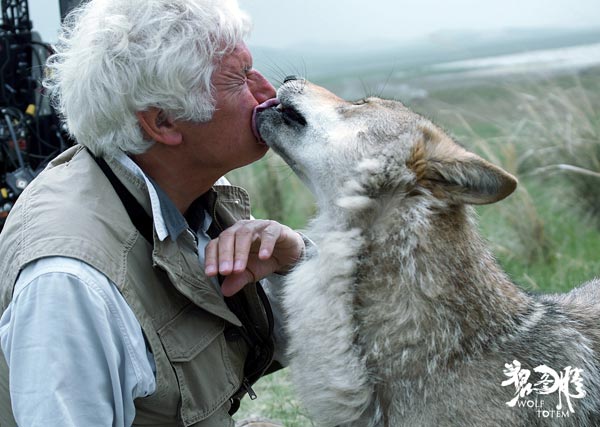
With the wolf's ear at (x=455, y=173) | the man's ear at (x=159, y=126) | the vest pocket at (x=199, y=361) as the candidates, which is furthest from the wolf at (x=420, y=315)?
the man's ear at (x=159, y=126)

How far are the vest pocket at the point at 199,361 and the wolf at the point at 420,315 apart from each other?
0.99ft

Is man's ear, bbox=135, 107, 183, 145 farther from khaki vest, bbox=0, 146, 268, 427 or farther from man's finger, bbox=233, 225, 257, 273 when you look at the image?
A: man's finger, bbox=233, 225, 257, 273

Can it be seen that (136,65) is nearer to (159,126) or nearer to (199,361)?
(159,126)

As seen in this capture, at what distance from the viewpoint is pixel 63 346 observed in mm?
2277

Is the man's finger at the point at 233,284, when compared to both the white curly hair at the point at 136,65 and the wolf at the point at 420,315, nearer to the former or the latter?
the wolf at the point at 420,315

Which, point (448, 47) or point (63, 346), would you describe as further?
point (448, 47)

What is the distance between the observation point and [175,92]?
8.87 ft

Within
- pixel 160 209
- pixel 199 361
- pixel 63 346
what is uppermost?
pixel 160 209

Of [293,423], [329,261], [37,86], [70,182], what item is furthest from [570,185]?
[70,182]

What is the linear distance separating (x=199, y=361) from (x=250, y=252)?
17.7 inches

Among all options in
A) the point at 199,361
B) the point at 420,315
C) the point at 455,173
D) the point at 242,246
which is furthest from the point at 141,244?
the point at 455,173

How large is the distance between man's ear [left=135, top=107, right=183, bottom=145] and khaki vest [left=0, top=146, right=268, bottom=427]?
0.53 ft

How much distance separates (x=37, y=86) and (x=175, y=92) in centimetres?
328

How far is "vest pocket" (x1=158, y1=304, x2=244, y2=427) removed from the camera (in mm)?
2627
